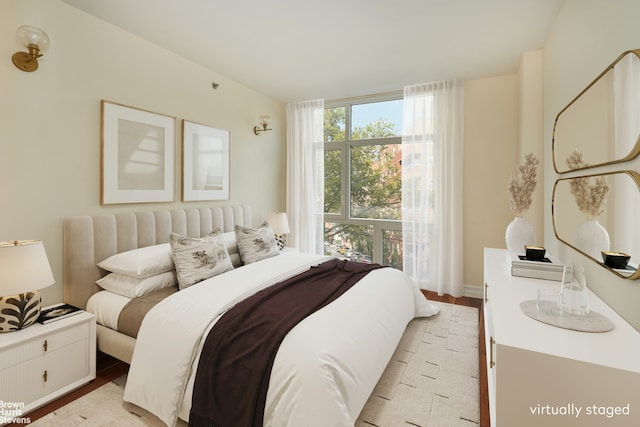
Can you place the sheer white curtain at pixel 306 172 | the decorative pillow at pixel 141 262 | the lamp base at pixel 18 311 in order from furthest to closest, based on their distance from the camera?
the sheer white curtain at pixel 306 172
the decorative pillow at pixel 141 262
the lamp base at pixel 18 311

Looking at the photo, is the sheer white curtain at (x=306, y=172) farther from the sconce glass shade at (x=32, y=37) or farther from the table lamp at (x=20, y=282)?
the table lamp at (x=20, y=282)

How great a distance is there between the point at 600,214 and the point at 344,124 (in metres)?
3.49

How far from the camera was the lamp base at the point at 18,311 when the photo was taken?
1759 mm

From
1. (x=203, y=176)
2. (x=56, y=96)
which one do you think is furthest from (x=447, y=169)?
(x=56, y=96)

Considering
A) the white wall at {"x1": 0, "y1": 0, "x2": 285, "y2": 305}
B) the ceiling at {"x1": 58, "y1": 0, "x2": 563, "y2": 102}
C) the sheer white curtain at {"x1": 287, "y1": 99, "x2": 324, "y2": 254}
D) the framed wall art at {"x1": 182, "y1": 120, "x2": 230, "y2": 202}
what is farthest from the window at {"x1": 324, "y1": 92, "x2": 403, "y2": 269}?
the white wall at {"x1": 0, "y1": 0, "x2": 285, "y2": 305}

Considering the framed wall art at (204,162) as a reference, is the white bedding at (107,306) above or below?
below

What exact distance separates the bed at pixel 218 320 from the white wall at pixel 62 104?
0.60ft

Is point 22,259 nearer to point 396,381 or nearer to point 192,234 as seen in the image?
point 192,234

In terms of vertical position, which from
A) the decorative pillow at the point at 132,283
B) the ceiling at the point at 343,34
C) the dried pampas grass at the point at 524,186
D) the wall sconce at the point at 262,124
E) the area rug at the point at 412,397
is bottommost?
the area rug at the point at 412,397

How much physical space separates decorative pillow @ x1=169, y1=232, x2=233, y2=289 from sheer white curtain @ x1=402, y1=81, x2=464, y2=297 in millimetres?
2460

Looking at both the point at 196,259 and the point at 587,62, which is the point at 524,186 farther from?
the point at 196,259

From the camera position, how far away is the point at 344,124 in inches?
181

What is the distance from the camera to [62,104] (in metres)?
2.27

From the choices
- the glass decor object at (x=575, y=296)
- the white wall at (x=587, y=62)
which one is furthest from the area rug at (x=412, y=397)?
the white wall at (x=587, y=62)
